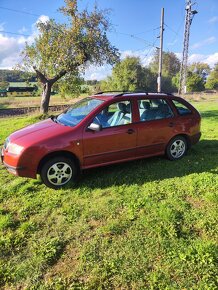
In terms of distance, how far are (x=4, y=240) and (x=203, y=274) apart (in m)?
2.51

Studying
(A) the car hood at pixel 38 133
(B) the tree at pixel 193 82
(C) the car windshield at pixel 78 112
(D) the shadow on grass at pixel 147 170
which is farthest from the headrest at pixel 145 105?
(B) the tree at pixel 193 82

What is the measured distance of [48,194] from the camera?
193 inches

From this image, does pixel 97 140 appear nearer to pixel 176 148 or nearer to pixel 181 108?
pixel 176 148

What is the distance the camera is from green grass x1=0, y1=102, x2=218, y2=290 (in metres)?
2.95

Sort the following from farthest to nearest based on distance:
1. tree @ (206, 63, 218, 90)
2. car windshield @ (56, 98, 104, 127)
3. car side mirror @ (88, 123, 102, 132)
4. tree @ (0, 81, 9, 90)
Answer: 1. tree @ (0, 81, 9, 90)
2. tree @ (206, 63, 218, 90)
3. car windshield @ (56, 98, 104, 127)
4. car side mirror @ (88, 123, 102, 132)

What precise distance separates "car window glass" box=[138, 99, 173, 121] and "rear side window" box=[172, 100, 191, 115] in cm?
27

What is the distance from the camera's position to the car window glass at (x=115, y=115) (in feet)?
17.9

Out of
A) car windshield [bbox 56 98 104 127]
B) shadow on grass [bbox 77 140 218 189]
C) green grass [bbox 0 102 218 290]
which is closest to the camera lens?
green grass [bbox 0 102 218 290]

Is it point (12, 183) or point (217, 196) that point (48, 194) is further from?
point (217, 196)

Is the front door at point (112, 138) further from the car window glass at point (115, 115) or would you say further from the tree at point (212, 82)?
the tree at point (212, 82)

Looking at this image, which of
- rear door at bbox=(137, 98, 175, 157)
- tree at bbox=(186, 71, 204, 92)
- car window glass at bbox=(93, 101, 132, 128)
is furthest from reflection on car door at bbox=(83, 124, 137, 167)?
tree at bbox=(186, 71, 204, 92)

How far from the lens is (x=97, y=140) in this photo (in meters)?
5.25

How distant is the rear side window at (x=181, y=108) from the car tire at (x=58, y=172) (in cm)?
293

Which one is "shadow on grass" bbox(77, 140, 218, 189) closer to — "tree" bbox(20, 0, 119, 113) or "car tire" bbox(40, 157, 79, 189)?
"car tire" bbox(40, 157, 79, 189)
